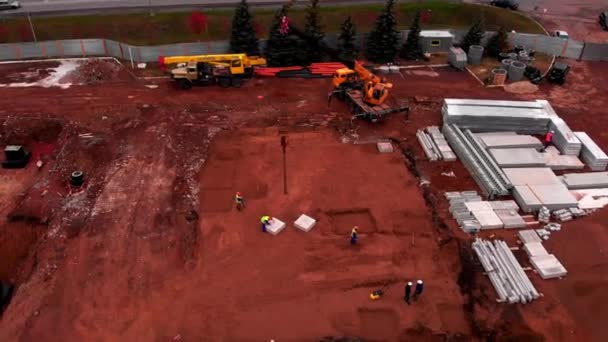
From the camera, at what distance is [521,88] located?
34.0m

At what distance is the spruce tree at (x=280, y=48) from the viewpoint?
116ft

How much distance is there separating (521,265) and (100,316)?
56.1ft

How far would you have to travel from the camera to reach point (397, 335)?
1767 cm

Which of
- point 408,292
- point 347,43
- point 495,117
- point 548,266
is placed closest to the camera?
point 408,292

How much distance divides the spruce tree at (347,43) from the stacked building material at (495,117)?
36.0ft

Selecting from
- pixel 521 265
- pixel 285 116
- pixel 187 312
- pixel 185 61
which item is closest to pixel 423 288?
pixel 521 265

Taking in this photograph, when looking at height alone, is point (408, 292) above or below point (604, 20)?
below

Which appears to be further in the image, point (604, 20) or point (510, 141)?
point (604, 20)

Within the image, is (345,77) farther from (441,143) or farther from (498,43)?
(498,43)

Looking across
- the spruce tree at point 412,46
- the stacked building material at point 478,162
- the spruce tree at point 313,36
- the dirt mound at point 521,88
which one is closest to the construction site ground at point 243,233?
the stacked building material at point 478,162

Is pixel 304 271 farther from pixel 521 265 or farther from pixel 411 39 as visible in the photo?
pixel 411 39

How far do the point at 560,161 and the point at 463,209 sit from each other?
769 centimetres

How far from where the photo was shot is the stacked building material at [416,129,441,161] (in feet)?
88.2

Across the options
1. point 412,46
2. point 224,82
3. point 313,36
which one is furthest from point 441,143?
point 224,82
